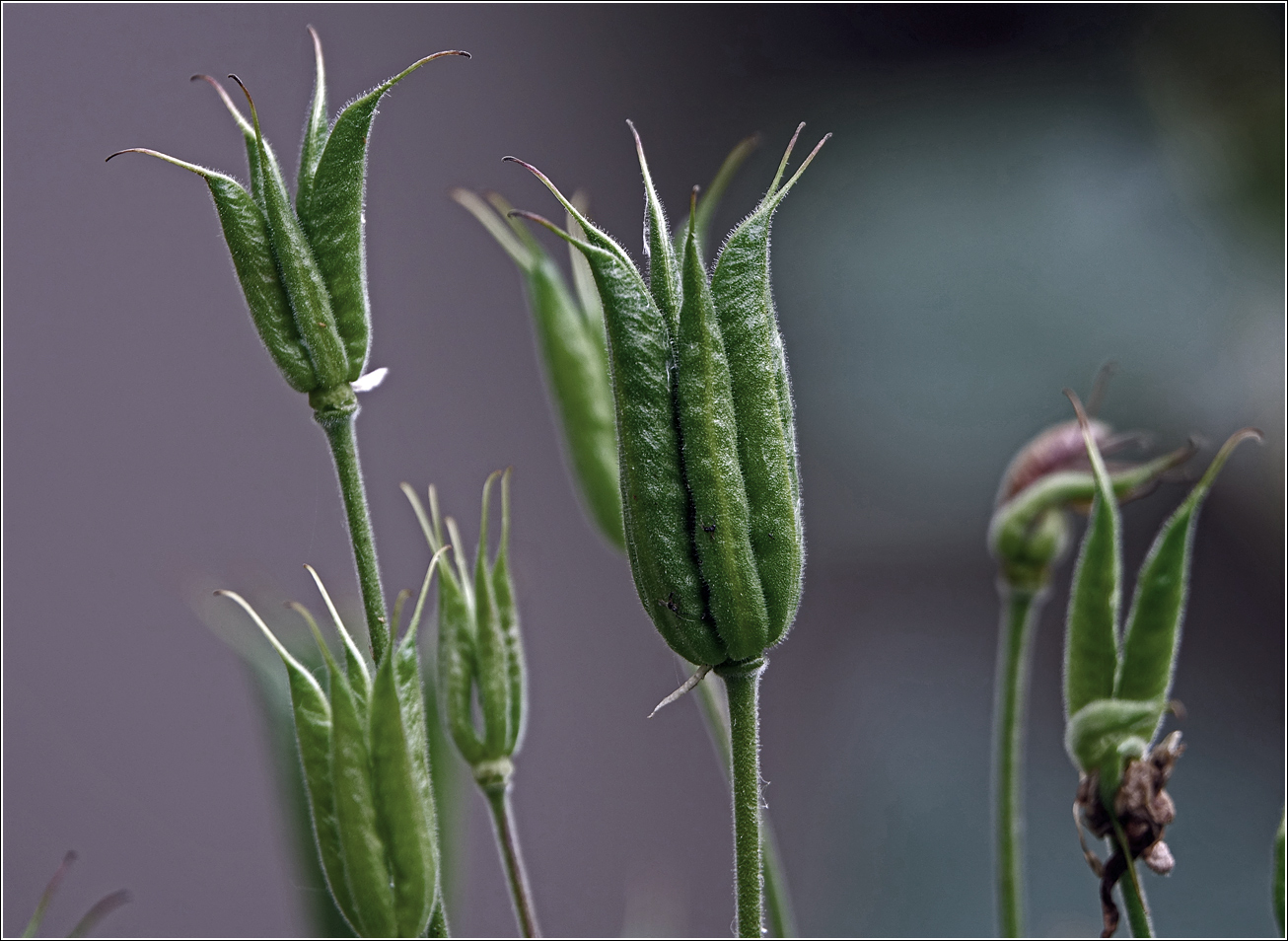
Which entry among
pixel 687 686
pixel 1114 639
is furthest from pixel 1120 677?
pixel 687 686

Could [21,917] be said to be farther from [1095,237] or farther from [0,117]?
[1095,237]

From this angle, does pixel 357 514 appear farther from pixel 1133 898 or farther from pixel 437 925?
pixel 1133 898

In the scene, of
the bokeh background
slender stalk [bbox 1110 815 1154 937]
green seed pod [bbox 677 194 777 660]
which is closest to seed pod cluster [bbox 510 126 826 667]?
green seed pod [bbox 677 194 777 660]

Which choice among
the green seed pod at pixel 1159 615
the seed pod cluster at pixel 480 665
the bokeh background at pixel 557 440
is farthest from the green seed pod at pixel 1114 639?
the bokeh background at pixel 557 440

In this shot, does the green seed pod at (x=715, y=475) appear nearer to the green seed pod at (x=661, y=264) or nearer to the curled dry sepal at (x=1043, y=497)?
the green seed pod at (x=661, y=264)

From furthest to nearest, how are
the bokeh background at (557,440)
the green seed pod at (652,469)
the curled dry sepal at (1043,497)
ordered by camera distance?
the bokeh background at (557,440), the curled dry sepal at (1043,497), the green seed pod at (652,469)

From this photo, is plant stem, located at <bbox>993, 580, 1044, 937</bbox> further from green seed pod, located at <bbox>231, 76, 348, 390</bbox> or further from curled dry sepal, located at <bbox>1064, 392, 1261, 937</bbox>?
green seed pod, located at <bbox>231, 76, 348, 390</bbox>

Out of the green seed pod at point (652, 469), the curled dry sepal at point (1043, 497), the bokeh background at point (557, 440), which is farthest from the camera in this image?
the bokeh background at point (557, 440)

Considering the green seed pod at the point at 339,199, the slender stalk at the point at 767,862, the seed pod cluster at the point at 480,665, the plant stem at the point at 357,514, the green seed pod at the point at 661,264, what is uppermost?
the green seed pod at the point at 339,199

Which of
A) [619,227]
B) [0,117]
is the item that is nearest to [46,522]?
[0,117]
